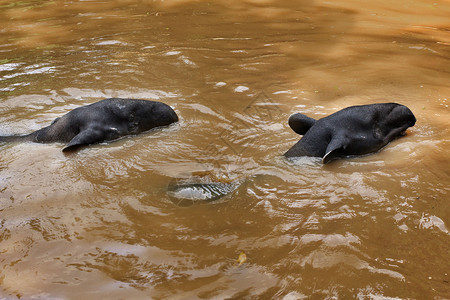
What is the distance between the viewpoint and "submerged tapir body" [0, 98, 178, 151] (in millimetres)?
5793

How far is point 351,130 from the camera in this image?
5012 mm

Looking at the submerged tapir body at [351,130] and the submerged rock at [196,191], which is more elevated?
the submerged tapir body at [351,130]

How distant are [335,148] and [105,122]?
9.68ft

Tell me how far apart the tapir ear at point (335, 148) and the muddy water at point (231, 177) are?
0.55 ft

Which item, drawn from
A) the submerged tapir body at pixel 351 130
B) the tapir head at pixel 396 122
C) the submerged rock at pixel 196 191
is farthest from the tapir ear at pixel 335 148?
the submerged rock at pixel 196 191

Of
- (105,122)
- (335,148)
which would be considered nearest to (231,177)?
(335,148)

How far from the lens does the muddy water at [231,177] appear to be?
320 centimetres

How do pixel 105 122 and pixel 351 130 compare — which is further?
pixel 105 122

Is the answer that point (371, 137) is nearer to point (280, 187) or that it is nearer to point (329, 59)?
point (280, 187)

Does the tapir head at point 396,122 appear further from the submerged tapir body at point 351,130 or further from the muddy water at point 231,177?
the muddy water at point 231,177

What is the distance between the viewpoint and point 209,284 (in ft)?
10.2

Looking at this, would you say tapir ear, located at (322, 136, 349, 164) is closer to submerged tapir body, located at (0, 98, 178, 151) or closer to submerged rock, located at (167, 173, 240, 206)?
submerged rock, located at (167, 173, 240, 206)

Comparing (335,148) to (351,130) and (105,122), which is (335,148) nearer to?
(351,130)

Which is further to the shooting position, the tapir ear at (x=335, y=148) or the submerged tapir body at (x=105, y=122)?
the submerged tapir body at (x=105, y=122)
